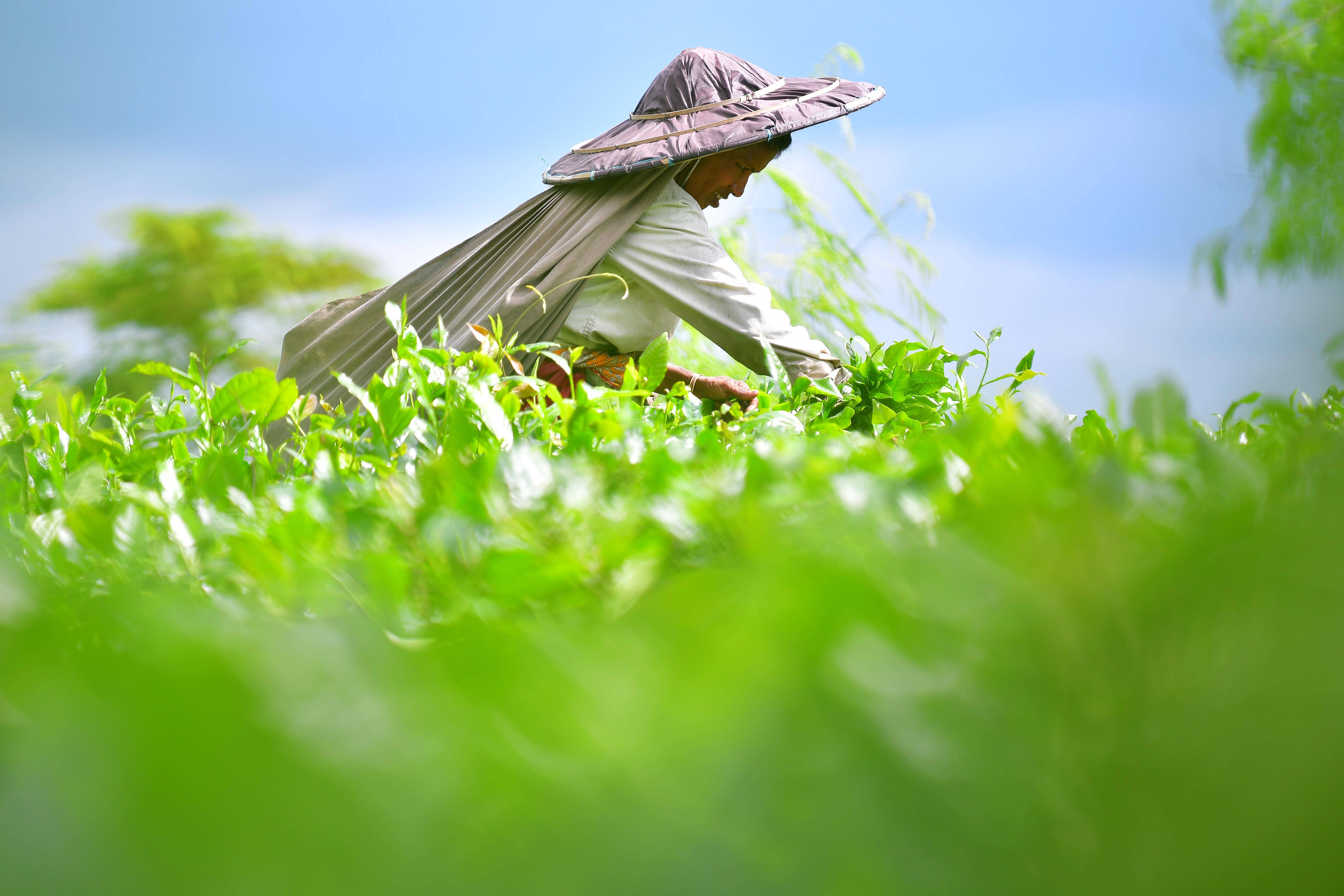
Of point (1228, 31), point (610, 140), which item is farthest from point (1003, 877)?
point (1228, 31)

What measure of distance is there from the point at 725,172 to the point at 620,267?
284mm

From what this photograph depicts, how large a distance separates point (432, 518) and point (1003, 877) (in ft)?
0.57

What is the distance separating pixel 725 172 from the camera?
5.01 ft

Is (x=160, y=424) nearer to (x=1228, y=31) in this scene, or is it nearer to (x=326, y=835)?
(x=326, y=835)

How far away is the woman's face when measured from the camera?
150 centimetres

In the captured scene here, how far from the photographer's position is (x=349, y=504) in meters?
0.31

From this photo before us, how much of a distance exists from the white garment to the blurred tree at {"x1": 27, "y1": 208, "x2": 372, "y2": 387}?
314 inches

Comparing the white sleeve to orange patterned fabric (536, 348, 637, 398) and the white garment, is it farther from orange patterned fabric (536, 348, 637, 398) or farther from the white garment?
orange patterned fabric (536, 348, 637, 398)

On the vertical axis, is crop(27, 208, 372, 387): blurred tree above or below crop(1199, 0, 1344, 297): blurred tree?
above

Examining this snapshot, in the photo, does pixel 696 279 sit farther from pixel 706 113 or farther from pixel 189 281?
pixel 189 281

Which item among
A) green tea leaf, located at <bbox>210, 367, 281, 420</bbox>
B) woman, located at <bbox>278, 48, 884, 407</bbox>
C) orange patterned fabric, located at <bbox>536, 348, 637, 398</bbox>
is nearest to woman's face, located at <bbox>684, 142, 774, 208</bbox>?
woman, located at <bbox>278, 48, 884, 407</bbox>

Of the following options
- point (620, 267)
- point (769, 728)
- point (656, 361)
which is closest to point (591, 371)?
point (620, 267)

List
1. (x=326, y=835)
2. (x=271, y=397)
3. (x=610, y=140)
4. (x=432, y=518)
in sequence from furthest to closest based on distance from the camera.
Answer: (x=610, y=140)
(x=271, y=397)
(x=432, y=518)
(x=326, y=835)

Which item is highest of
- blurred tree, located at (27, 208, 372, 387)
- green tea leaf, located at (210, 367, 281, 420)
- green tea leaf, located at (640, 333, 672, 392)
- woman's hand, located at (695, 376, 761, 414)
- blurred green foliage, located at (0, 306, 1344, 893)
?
blurred tree, located at (27, 208, 372, 387)
